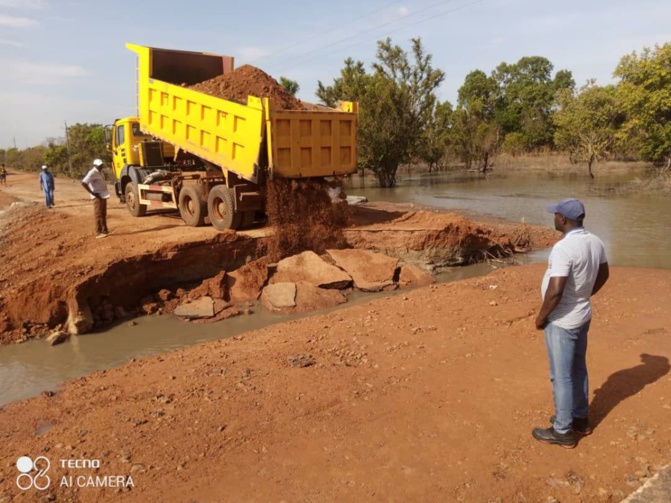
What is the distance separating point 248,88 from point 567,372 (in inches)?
333

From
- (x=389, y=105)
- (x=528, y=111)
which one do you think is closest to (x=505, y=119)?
(x=528, y=111)

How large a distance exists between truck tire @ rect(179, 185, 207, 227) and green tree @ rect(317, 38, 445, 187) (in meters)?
17.2

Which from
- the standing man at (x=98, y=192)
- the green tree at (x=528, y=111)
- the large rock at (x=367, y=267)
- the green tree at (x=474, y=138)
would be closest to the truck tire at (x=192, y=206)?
the standing man at (x=98, y=192)

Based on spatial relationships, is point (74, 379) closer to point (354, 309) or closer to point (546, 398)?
point (354, 309)

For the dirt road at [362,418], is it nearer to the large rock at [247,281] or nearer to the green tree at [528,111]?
the large rock at [247,281]

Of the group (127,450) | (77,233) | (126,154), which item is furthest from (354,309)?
(126,154)

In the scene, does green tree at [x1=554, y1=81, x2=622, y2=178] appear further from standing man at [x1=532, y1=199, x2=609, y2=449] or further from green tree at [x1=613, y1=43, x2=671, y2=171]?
standing man at [x1=532, y1=199, x2=609, y2=449]

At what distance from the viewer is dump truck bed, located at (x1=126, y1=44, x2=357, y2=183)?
881 cm

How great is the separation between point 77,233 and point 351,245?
5.73 metres

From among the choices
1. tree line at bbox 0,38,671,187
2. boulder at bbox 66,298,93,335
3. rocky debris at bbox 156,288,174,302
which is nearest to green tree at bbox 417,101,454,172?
tree line at bbox 0,38,671,187

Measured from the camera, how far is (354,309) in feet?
23.5

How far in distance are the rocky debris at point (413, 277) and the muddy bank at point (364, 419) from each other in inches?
116

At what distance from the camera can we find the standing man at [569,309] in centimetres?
316

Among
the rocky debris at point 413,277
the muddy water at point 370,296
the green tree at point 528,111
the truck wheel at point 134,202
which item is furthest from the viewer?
the green tree at point 528,111
